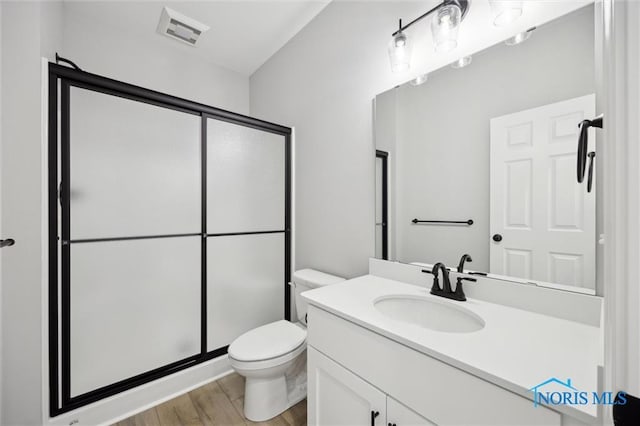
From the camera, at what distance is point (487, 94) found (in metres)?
1.17

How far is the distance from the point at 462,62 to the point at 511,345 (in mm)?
1178

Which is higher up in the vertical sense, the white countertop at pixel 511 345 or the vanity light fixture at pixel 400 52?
the vanity light fixture at pixel 400 52

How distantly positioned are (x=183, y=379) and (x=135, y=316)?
0.55m

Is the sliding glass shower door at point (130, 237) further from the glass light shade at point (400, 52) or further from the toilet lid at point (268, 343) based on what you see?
the glass light shade at point (400, 52)

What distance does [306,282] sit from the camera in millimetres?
1820

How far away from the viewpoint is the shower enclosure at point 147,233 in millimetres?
1375

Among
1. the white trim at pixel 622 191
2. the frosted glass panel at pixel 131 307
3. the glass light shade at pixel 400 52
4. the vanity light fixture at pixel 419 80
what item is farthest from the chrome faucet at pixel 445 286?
the frosted glass panel at pixel 131 307

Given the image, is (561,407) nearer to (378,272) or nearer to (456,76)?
(378,272)

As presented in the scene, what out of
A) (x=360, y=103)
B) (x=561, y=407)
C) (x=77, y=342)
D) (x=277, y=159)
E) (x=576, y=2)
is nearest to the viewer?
(x=561, y=407)

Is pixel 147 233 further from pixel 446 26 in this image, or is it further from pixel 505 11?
pixel 505 11

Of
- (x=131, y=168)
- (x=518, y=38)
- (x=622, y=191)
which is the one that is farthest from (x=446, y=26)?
(x=131, y=168)

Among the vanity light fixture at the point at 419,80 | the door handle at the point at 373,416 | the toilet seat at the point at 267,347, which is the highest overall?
the vanity light fixture at the point at 419,80

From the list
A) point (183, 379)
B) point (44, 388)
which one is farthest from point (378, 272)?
point (44, 388)

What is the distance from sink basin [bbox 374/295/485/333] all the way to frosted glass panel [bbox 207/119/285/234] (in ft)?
4.07
